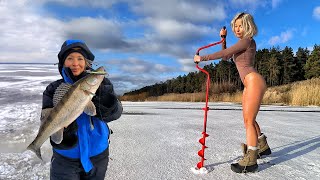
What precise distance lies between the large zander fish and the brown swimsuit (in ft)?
6.06

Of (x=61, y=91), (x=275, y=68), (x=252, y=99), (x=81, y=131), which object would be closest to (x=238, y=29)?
(x=252, y=99)

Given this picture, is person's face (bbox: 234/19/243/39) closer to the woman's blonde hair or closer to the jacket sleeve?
the woman's blonde hair

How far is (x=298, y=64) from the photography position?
70062 millimetres

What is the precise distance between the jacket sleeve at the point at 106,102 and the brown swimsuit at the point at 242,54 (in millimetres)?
1454

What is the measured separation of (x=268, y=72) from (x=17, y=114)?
6843cm

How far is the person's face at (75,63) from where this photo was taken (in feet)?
7.95

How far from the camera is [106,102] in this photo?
2.33 metres

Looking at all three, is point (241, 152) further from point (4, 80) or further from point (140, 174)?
point (4, 80)

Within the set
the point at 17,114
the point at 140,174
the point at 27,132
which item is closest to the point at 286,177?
the point at 140,174

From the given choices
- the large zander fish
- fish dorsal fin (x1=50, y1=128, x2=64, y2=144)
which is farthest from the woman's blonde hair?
fish dorsal fin (x1=50, y1=128, x2=64, y2=144)

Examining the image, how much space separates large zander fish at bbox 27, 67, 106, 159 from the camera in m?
1.89

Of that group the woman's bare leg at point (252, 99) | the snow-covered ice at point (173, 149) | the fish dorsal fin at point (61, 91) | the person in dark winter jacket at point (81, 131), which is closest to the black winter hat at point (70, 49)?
the person in dark winter jacket at point (81, 131)

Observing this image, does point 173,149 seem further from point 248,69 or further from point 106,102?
point 106,102

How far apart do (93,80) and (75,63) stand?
61 cm
